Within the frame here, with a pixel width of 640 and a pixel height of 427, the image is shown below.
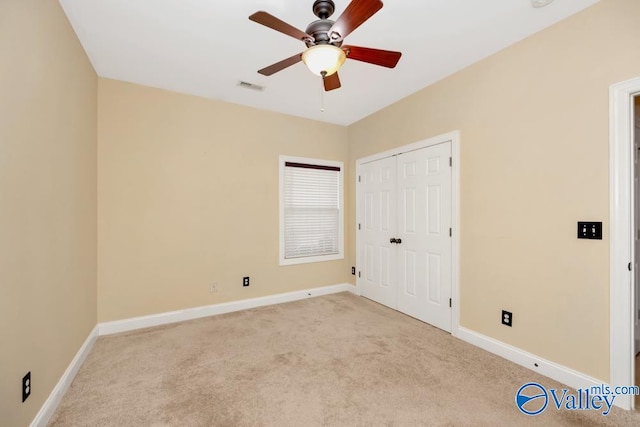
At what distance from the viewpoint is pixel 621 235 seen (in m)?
1.85

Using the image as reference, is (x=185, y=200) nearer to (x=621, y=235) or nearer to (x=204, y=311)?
(x=204, y=311)

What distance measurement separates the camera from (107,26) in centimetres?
221

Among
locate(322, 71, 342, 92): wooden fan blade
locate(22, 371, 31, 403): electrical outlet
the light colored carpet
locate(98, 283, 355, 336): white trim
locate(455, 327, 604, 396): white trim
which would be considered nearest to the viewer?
locate(22, 371, 31, 403): electrical outlet

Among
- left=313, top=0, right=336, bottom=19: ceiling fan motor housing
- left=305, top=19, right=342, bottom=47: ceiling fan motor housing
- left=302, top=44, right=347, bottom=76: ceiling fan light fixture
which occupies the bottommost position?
left=302, top=44, right=347, bottom=76: ceiling fan light fixture

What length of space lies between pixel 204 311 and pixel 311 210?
200 cm

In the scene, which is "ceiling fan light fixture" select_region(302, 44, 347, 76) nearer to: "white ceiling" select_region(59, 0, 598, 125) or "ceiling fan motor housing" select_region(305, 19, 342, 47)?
"ceiling fan motor housing" select_region(305, 19, 342, 47)

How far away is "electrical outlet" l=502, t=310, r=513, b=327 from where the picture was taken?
96.6 inches

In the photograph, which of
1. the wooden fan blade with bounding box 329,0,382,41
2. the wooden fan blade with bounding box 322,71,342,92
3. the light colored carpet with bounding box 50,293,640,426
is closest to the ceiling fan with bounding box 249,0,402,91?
the wooden fan blade with bounding box 329,0,382,41

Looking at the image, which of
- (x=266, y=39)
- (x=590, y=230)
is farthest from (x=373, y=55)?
(x=590, y=230)

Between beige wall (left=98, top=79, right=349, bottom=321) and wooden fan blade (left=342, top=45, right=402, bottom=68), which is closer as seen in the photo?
wooden fan blade (left=342, top=45, right=402, bottom=68)

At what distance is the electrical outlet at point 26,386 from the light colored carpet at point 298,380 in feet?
1.17

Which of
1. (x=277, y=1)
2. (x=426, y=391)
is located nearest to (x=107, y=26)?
(x=277, y=1)

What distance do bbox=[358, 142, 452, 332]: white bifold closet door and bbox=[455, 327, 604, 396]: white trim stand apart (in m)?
0.28

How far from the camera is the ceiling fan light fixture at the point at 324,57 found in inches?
65.4
